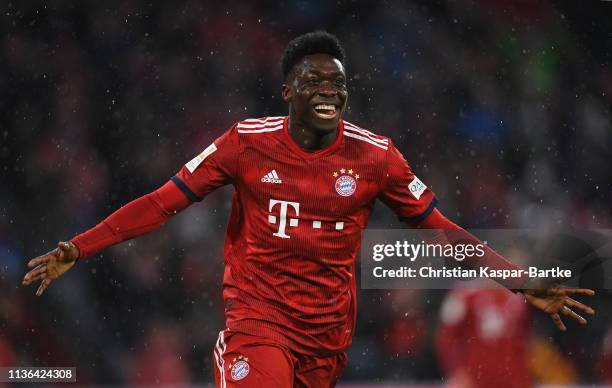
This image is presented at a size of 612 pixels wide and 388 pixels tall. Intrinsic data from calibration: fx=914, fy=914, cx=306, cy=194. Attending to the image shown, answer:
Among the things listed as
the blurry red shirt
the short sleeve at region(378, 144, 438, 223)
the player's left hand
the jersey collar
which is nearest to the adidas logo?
the jersey collar

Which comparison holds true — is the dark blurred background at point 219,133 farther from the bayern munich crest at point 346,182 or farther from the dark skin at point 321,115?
the bayern munich crest at point 346,182

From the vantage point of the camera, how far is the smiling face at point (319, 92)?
327 cm

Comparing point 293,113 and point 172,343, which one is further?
point 172,343

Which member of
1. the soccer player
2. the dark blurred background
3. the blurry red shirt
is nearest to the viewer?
the soccer player

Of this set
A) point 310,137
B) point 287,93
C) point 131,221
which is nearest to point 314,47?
point 287,93

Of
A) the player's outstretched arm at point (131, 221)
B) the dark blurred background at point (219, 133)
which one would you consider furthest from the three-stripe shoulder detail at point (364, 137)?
the dark blurred background at point (219, 133)

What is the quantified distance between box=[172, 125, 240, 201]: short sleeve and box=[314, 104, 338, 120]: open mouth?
12.8 inches

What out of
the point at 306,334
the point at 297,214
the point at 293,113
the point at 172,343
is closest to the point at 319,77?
the point at 293,113

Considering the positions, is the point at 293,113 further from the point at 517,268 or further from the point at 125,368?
the point at 125,368

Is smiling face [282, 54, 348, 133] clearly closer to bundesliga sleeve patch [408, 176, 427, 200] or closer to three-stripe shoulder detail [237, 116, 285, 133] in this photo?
three-stripe shoulder detail [237, 116, 285, 133]

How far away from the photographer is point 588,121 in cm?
746

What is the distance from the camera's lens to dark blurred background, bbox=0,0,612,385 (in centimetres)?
654

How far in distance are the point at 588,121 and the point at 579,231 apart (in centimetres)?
103

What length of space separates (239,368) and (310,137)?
2.85 ft
